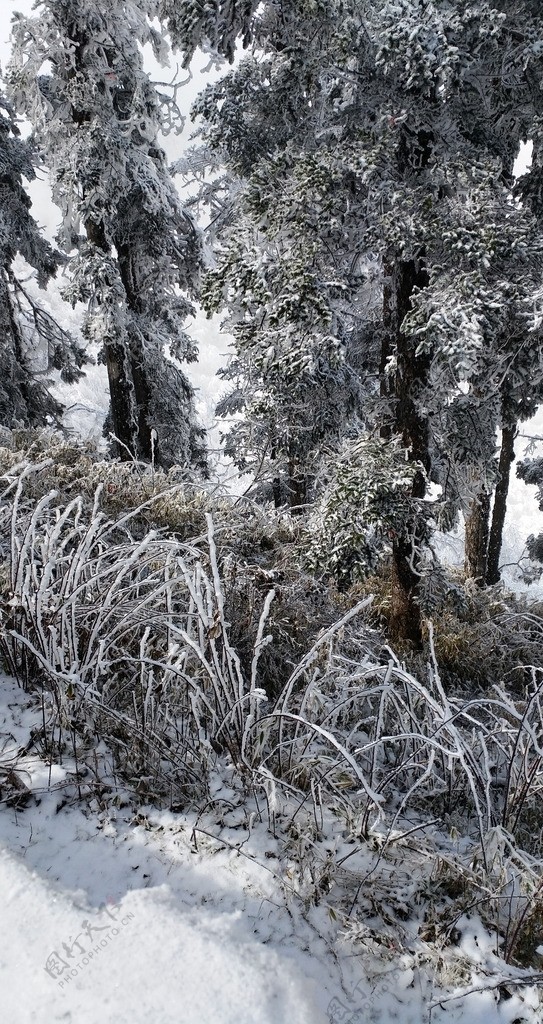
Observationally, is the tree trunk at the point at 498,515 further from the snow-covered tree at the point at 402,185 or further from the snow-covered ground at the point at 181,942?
the snow-covered ground at the point at 181,942

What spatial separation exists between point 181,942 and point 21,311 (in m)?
13.7

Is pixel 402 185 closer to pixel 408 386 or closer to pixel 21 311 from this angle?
pixel 408 386

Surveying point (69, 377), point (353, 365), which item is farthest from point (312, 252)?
point (69, 377)

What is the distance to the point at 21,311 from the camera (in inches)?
513

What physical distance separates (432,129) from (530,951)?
15.6 feet

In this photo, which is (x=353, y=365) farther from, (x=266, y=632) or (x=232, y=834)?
(x=232, y=834)

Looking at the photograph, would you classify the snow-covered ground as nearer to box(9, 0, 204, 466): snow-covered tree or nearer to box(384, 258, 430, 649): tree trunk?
box(384, 258, 430, 649): tree trunk

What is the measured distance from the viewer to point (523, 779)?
2293mm

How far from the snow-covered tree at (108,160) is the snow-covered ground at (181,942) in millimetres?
5424

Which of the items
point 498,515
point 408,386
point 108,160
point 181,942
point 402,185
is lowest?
point 181,942

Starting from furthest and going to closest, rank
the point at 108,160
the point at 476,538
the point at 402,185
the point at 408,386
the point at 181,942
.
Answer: the point at 476,538, the point at 108,160, the point at 408,386, the point at 402,185, the point at 181,942

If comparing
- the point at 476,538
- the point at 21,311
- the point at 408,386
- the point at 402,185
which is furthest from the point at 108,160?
the point at 476,538

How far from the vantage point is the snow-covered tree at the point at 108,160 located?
326 inches

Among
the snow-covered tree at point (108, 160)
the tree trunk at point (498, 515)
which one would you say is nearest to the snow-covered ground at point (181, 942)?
the snow-covered tree at point (108, 160)
